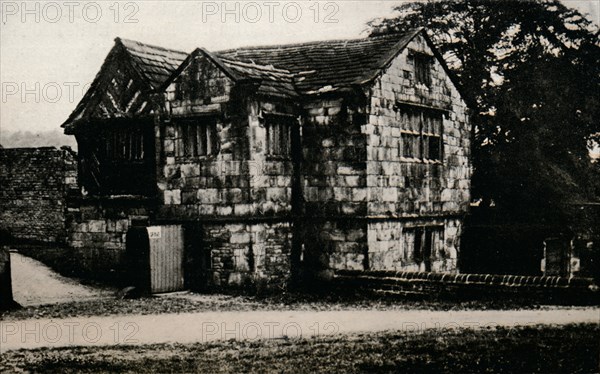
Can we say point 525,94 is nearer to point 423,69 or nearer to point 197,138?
point 423,69

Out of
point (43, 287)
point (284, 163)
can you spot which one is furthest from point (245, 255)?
point (43, 287)

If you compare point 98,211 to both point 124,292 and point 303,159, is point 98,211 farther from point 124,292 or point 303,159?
point 303,159

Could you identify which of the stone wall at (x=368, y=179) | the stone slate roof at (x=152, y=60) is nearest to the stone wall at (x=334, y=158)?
the stone wall at (x=368, y=179)

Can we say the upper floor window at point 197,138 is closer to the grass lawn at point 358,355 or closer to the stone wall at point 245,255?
the stone wall at point 245,255

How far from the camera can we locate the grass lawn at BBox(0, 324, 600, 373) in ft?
27.6

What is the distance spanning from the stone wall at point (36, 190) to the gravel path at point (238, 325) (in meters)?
11.6

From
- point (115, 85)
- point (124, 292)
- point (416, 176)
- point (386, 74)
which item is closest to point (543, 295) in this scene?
point (416, 176)

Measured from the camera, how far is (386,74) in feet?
53.8

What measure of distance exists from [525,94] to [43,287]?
52.9 ft

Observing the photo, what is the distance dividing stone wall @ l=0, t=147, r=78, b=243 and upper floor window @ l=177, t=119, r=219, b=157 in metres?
8.21

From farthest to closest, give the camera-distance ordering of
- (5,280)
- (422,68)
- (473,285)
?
(422,68) < (473,285) < (5,280)

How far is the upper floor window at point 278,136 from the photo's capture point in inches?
623

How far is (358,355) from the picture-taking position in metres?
8.81

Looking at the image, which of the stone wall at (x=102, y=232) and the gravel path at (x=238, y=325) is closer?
the gravel path at (x=238, y=325)
